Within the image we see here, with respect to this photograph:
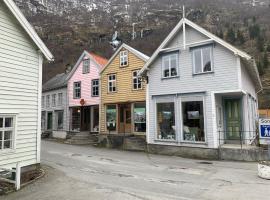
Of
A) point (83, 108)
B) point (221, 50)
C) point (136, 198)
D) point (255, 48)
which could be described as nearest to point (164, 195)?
point (136, 198)

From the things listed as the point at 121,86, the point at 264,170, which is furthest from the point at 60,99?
the point at 264,170

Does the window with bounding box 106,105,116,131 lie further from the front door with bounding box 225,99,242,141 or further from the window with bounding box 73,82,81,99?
the front door with bounding box 225,99,242,141

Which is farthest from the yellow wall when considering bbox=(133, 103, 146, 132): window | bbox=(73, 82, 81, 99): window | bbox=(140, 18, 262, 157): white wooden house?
bbox=(73, 82, 81, 99): window

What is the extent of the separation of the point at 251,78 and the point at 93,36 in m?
63.5

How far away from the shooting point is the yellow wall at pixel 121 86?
22.1 m

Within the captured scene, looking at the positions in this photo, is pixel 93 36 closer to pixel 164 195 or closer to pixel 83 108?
pixel 83 108

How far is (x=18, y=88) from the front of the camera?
35.4 ft

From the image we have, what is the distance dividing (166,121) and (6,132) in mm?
10216

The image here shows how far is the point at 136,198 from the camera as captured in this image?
25.2 ft

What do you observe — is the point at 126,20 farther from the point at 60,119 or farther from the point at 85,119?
the point at 85,119

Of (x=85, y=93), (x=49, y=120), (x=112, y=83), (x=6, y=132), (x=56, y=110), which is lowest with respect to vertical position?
(x=6, y=132)

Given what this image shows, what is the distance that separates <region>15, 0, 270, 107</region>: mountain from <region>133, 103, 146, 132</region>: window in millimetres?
37532

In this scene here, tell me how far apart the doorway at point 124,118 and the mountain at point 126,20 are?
3666 centimetres

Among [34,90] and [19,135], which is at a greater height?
[34,90]
